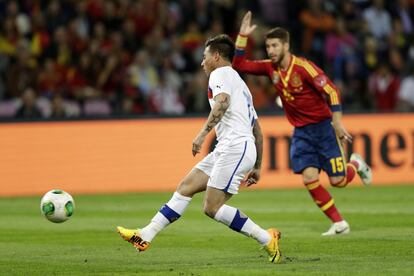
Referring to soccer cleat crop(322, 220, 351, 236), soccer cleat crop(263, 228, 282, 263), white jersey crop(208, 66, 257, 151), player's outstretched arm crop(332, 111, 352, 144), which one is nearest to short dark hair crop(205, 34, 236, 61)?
white jersey crop(208, 66, 257, 151)

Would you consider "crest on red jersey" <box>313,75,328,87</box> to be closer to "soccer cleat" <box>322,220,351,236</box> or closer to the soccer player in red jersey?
the soccer player in red jersey

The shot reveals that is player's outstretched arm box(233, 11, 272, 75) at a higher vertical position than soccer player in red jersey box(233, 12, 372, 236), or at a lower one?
higher

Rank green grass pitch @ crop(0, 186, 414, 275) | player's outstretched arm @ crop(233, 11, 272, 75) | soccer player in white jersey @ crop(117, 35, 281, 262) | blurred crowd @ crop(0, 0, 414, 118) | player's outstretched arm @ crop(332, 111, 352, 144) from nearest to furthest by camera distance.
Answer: green grass pitch @ crop(0, 186, 414, 275), soccer player in white jersey @ crop(117, 35, 281, 262), player's outstretched arm @ crop(233, 11, 272, 75), player's outstretched arm @ crop(332, 111, 352, 144), blurred crowd @ crop(0, 0, 414, 118)

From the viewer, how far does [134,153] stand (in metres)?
19.2

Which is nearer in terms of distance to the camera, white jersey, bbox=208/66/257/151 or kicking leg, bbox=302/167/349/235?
white jersey, bbox=208/66/257/151

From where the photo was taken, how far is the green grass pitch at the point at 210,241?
9234 mm

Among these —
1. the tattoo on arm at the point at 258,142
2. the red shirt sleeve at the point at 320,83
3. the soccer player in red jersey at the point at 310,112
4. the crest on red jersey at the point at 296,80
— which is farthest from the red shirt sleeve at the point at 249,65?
the tattoo on arm at the point at 258,142

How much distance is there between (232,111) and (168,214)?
1174mm

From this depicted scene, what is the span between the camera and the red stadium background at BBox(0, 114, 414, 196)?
61.3ft

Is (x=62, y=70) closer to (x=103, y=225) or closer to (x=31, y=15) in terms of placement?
(x=31, y=15)

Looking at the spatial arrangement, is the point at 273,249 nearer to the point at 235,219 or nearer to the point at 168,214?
the point at 235,219

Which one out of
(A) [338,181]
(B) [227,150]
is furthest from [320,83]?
(B) [227,150]

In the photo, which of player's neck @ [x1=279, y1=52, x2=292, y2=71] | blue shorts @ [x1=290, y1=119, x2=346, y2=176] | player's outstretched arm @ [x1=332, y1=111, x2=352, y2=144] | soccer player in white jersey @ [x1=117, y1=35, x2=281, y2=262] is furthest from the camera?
blue shorts @ [x1=290, y1=119, x2=346, y2=176]

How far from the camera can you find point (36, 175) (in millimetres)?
18703
